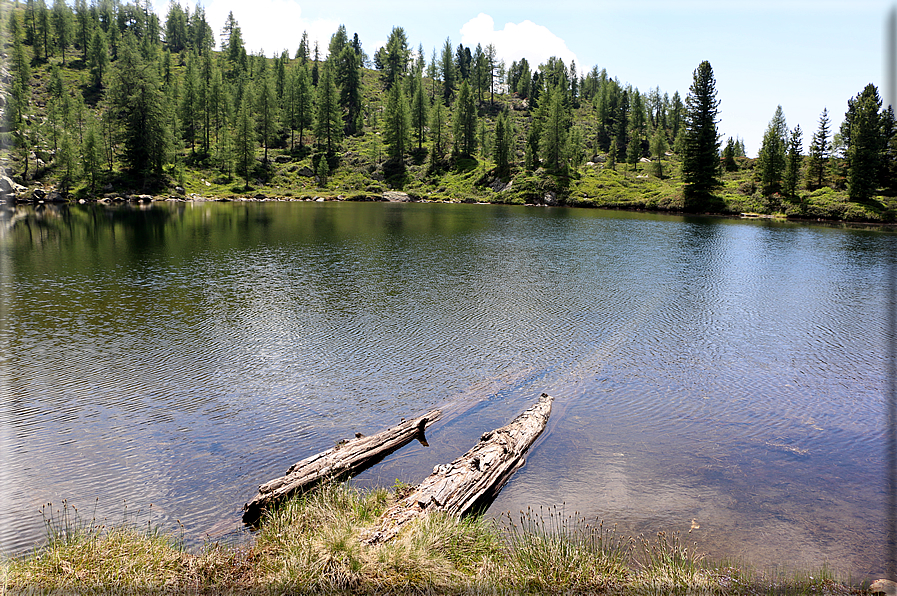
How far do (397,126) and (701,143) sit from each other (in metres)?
81.4

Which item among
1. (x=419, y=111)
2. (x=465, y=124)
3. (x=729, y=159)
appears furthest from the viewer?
(x=419, y=111)

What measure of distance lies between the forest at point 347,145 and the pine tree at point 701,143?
315 mm

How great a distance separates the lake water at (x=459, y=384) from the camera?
1170cm

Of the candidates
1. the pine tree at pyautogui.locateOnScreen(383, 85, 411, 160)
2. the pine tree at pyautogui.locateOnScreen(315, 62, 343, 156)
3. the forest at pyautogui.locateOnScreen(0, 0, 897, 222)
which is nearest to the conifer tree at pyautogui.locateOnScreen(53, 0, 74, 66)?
the forest at pyautogui.locateOnScreen(0, 0, 897, 222)

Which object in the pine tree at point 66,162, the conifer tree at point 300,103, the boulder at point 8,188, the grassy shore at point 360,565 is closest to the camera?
the grassy shore at point 360,565

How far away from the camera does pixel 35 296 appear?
27.8m

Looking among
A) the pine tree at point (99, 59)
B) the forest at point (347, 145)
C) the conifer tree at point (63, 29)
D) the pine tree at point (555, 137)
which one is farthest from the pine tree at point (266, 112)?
the conifer tree at point (63, 29)

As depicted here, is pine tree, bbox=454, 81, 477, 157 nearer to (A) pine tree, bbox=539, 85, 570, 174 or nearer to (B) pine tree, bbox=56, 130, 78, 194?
(A) pine tree, bbox=539, 85, 570, 174

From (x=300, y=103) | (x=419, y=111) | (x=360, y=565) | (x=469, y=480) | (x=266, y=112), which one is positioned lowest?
(x=360, y=565)

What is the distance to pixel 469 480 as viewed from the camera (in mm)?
11039

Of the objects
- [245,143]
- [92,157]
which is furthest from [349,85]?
[92,157]

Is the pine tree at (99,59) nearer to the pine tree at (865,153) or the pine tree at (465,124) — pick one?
the pine tree at (465,124)

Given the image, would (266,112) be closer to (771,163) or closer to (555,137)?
(555,137)

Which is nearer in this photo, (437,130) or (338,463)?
(338,463)
